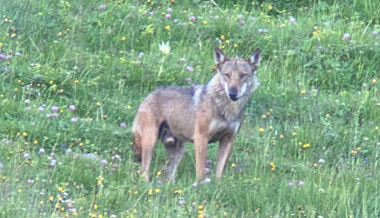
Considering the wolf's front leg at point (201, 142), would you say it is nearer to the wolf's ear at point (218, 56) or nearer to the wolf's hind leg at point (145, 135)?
the wolf's hind leg at point (145, 135)

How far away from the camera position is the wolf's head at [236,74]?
8.20m

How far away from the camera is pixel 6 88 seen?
9.49 meters

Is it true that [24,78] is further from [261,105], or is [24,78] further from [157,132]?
[261,105]

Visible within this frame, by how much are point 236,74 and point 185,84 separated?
6.60 feet

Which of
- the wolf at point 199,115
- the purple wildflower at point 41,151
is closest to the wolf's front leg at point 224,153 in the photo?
the wolf at point 199,115

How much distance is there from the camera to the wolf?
8227mm

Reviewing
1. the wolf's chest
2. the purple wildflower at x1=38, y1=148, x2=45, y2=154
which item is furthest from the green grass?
the wolf's chest

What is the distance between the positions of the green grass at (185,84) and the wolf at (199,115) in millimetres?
218

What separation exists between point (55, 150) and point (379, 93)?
13.9 feet

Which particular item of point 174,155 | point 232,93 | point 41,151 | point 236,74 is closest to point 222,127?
point 232,93

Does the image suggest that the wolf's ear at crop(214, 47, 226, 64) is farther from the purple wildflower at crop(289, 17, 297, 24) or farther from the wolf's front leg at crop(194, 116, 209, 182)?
the purple wildflower at crop(289, 17, 297, 24)

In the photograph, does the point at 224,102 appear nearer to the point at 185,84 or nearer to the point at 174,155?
the point at 174,155

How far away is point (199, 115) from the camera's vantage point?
832 cm

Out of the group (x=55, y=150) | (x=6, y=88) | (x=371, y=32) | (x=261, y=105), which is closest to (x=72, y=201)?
(x=55, y=150)
